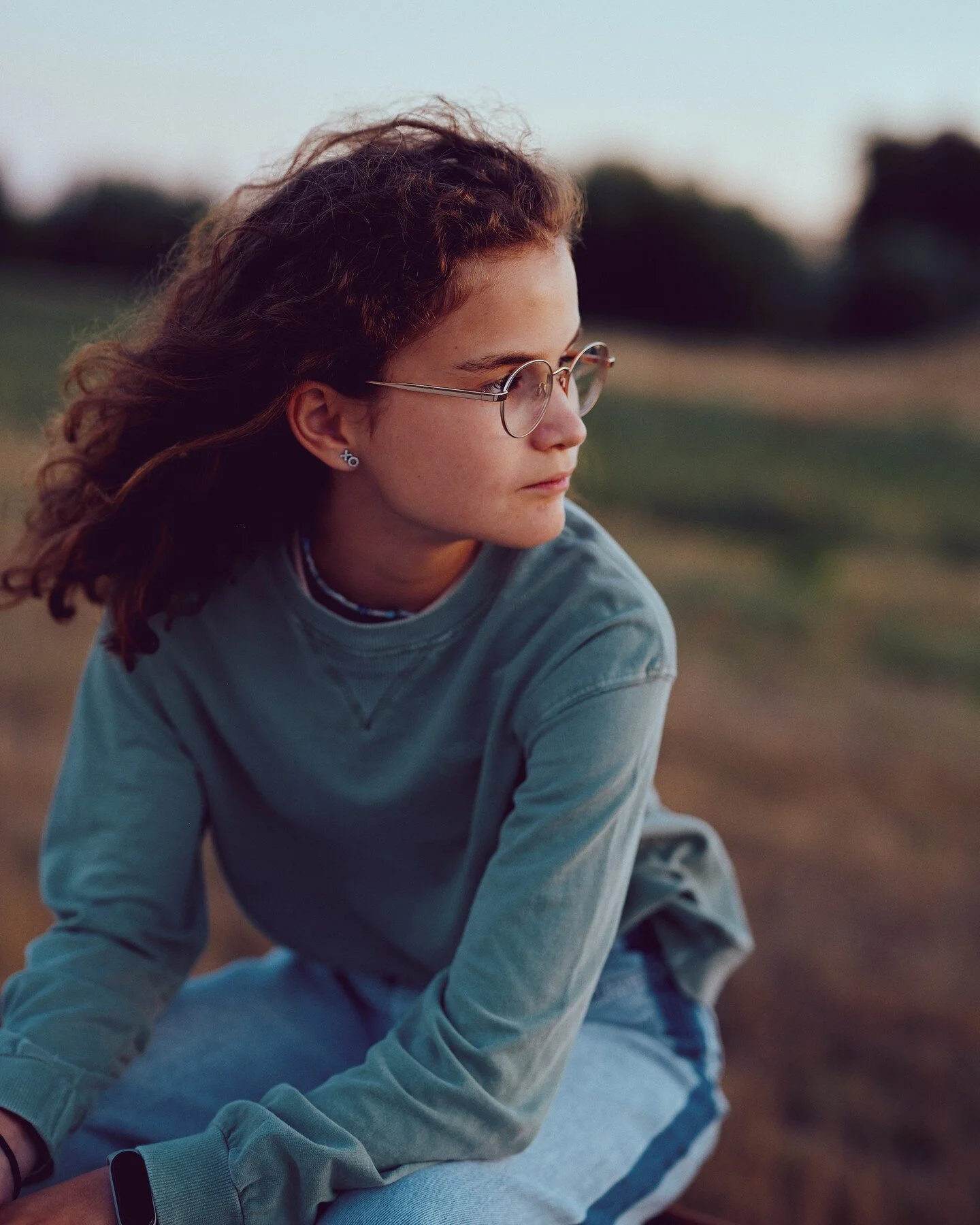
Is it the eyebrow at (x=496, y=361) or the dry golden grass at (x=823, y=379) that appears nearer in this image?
the eyebrow at (x=496, y=361)

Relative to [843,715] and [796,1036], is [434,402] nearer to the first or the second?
[796,1036]

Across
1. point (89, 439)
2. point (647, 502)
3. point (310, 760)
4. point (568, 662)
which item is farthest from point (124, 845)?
point (647, 502)

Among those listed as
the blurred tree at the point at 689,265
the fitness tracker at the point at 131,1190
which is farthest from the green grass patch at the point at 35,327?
the fitness tracker at the point at 131,1190

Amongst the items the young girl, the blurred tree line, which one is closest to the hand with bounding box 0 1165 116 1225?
the young girl

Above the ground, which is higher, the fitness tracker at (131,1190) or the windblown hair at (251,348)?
the windblown hair at (251,348)

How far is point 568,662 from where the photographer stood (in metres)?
1.36

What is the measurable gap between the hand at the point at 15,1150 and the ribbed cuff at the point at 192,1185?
6.8 inches

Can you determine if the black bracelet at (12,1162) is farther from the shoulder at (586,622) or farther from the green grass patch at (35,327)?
the green grass patch at (35,327)

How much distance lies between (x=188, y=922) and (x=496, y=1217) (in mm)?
620

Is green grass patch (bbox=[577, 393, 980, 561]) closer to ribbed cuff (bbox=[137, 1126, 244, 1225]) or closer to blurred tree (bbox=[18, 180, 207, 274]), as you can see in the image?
ribbed cuff (bbox=[137, 1126, 244, 1225])

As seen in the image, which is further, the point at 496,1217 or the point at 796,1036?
the point at 796,1036

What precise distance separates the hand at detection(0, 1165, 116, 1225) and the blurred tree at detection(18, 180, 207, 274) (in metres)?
15.3

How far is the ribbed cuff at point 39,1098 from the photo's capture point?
4.39ft

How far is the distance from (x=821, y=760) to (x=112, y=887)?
3.24m
